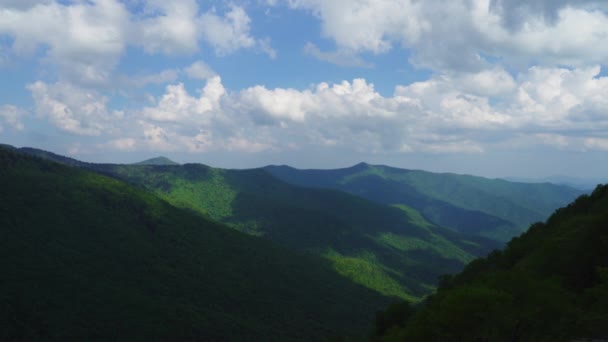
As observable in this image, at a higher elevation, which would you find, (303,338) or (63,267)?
(63,267)

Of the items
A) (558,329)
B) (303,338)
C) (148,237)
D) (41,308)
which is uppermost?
(558,329)

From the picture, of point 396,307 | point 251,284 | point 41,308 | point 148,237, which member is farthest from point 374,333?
point 148,237

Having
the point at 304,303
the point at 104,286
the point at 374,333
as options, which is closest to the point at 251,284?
the point at 304,303

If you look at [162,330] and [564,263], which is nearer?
[564,263]

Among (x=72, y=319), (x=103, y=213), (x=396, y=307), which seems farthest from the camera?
(x=103, y=213)

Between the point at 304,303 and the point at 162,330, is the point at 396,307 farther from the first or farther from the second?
the point at 304,303

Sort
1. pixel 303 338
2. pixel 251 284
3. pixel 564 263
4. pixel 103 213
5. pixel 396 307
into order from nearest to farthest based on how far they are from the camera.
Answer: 1. pixel 564 263
2. pixel 396 307
3. pixel 303 338
4. pixel 251 284
5. pixel 103 213
